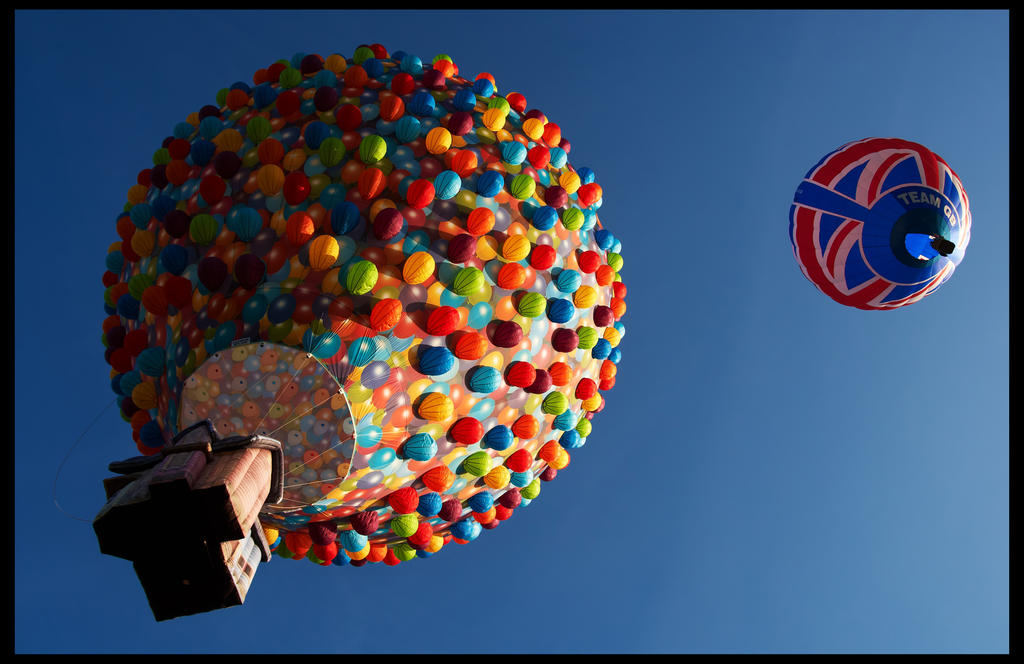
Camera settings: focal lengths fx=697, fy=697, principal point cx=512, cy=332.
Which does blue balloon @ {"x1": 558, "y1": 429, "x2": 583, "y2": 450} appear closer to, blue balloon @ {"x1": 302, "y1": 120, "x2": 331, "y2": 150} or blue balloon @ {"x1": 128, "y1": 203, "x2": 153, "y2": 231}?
blue balloon @ {"x1": 302, "y1": 120, "x2": 331, "y2": 150}

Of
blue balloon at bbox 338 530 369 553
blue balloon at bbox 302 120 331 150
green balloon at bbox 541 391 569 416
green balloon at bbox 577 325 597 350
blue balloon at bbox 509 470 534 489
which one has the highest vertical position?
blue balloon at bbox 302 120 331 150

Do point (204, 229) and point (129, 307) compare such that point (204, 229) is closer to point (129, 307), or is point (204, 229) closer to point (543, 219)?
point (129, 307)

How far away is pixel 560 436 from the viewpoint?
8.13 m

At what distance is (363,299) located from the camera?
6.27 m

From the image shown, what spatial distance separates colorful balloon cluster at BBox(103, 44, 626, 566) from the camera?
6164 millimetres

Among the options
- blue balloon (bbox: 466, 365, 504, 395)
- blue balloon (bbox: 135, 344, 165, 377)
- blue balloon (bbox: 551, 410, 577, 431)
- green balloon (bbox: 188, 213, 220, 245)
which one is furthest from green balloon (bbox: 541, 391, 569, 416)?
blue balloon (bbox: 135, 344, 165, 377)

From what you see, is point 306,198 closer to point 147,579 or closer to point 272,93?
point 272,93

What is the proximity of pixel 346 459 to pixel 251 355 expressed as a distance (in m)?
1.23

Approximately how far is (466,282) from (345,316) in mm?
1133

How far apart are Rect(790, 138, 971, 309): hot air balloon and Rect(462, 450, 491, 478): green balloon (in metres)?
8.93

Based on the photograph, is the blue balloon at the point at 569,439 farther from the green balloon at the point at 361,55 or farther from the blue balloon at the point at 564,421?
the green balloon at the point at 361,55

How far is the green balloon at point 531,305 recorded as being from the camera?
6754 millimetres

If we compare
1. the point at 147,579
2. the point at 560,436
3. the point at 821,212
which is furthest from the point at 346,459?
the point at 821,212

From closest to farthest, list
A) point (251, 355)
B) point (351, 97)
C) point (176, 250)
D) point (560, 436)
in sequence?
point (251, 355)
point (176, 250)
point (351, 97)
point (560, 436)
